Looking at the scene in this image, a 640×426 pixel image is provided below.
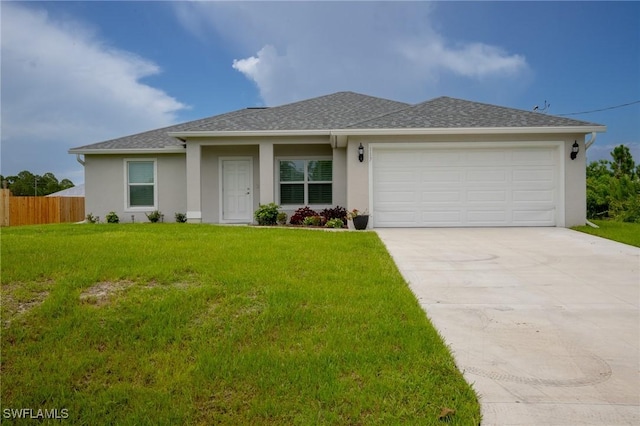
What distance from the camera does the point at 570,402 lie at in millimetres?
2418

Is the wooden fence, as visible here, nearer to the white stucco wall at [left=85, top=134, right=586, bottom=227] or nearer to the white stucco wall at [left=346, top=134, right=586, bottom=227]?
the white stucco wall at [left=85, top=134, right=586, bottom=227]

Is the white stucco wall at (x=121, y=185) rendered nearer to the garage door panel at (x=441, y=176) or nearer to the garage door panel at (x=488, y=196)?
the garage door panel at (x=441, y=176)

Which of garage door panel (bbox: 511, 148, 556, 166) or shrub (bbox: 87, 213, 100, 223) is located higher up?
garage door panel (bbox: 511, 148, 556, 166)

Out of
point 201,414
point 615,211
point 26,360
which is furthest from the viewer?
point 615,211

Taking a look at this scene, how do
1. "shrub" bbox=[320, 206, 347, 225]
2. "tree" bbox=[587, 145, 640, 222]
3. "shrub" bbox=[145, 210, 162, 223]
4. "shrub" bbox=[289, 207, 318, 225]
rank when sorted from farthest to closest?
"tree" bbox=[587, 145, 640, 222]
"shrub" bbox=[145, 210, 162, 223]
"shrub" bbox=[289, 207, 318, 225]
"shrub" bbox=[320, 206, 347, 225]

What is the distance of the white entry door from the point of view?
13.3 m

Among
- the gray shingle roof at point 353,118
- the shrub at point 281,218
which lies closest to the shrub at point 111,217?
the gray shingle roof at point 353,118

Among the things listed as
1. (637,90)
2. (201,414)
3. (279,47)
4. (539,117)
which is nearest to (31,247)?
(201,414)

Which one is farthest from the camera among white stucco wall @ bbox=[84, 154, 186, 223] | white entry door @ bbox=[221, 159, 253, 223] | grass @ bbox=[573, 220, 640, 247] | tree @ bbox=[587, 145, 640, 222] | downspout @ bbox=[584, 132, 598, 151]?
tree @ bbox=[587, 145, 640, 222]

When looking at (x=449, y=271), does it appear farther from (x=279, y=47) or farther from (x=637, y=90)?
(x=637, y=90)

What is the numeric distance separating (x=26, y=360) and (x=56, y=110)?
535 inches

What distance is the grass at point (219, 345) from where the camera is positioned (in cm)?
234

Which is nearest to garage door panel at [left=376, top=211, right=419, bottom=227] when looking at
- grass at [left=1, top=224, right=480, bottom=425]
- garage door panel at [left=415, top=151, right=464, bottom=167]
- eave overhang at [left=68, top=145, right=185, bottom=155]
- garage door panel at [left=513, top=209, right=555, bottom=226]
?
garage door panel at [left=415, top=151, right=464, bottom=167]

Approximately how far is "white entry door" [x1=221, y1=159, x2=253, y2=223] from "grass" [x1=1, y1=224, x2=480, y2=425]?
7933mm
